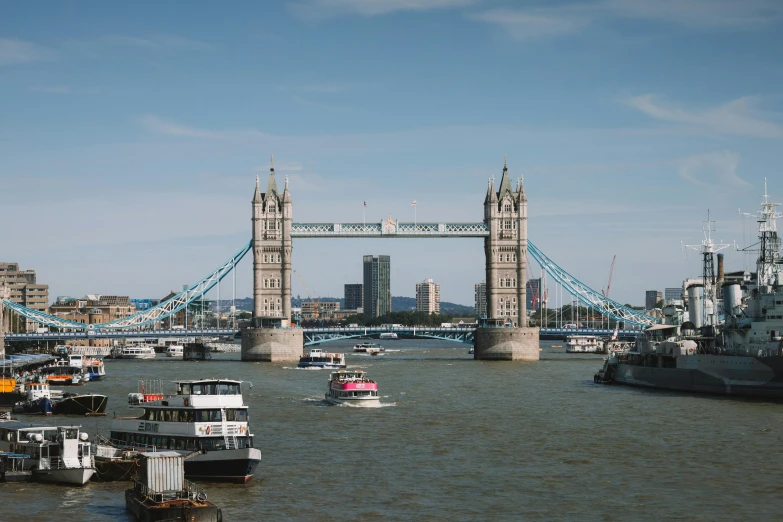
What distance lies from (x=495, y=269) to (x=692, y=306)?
147ft

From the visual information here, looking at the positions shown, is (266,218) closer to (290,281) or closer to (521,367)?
(290,281)

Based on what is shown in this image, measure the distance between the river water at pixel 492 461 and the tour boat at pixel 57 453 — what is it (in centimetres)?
65

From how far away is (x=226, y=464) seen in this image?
138ft

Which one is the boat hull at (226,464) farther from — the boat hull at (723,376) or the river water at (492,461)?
the boat hull at (723,376)

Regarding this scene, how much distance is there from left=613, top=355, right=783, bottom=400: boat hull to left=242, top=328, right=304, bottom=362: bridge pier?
172ft

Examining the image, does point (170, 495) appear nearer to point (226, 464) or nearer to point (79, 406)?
point (226, 464)

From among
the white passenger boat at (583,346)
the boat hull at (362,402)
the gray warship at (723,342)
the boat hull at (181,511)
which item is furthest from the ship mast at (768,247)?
the white passenger boat at (583,346)

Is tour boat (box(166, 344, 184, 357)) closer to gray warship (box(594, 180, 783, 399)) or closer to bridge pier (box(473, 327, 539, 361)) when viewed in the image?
bridge pier (box(473, 327, 539, 361))

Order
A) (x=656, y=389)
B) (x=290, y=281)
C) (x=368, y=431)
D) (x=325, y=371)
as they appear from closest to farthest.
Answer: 1. (x=368, y=431)
2. (x=656, y=389)
3. (x=325, y=371)
4. (x=290, y=281)

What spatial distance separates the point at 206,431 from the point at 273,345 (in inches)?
3544

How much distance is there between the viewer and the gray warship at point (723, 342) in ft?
250

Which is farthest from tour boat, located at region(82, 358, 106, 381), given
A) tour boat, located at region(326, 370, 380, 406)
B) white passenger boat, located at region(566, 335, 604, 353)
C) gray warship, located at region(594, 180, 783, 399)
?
white passenger boat, located at region(566, 335, 604, 353)

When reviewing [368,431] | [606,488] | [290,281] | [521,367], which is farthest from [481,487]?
[290,281]

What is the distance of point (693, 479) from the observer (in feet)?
144
